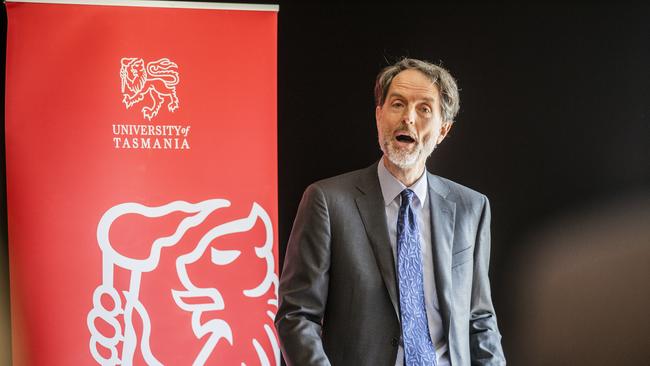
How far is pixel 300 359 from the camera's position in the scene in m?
2.05

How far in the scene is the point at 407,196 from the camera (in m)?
2.29

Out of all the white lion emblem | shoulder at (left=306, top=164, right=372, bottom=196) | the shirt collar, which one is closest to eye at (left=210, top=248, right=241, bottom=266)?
the white lion emblem

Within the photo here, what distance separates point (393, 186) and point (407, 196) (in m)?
0.06

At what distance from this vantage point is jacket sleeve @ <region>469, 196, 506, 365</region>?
234 centimetres

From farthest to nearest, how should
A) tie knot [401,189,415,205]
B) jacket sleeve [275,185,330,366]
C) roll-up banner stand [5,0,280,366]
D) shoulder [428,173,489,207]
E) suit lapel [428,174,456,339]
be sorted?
roll-up banner stand [5,0,280,366], shoulder [428,173,489,207], tie knot [401,189,415,205], suit lapel [428,174,456,339], jacket sleeve [275,185,330,366]

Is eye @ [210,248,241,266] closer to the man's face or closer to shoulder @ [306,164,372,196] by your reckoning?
shoulder @ [306,164,372,196]

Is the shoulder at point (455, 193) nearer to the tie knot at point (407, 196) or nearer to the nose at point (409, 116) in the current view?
→ the tie knot at point (407, 196)

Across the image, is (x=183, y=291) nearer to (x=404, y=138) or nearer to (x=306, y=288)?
(x=306, y=288)

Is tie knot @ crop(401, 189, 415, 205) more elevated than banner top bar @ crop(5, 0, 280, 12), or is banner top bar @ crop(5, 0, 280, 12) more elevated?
banner top bar @ crop(5, 0, 280, 12)

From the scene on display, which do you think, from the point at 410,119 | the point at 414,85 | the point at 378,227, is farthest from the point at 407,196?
the point at 414,85

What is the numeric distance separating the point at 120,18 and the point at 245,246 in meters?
1.23

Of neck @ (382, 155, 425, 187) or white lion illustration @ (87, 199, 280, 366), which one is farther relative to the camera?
white lion illustration @ (87, 199, 280, 366)

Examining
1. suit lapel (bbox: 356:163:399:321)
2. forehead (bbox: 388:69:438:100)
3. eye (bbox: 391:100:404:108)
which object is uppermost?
forehead (bbox: 388:69:438:100)

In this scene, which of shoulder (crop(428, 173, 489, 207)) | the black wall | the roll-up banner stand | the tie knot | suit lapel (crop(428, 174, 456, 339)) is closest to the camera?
suit lapel (crop(428, 174, 456, 339))
